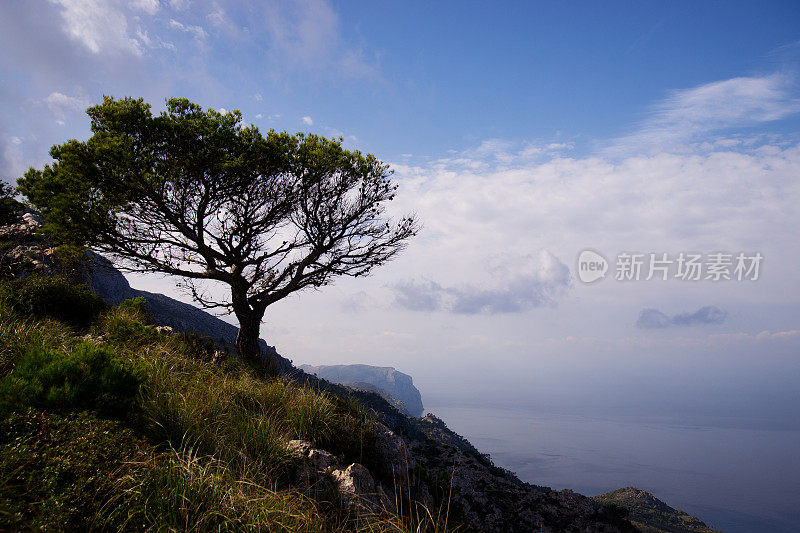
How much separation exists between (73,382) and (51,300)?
31.1 ft

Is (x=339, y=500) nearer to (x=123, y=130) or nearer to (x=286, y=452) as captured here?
(x=286, y=452)

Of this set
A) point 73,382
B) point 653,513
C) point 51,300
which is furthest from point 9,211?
point 653,513

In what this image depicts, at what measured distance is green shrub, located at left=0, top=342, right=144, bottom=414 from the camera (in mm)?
4504

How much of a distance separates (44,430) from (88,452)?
0.63 metres

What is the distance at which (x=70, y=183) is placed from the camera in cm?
1170

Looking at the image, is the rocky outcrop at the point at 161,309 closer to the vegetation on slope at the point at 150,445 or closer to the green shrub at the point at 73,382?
the vegetation on slope at the point at 150,445

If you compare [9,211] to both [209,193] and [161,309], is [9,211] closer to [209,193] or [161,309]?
[209,193]

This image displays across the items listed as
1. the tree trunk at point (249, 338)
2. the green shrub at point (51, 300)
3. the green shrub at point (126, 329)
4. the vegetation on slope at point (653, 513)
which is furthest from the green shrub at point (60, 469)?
the vegetation on slope at point (653, 513)

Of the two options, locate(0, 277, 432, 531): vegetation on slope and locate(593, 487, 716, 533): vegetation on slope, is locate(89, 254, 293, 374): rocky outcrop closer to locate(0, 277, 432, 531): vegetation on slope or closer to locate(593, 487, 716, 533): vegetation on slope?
locate(0, 277, 432, 531): vegetation on slope

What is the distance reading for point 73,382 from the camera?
4910 millimetres

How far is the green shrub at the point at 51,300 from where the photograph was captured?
1098 cm

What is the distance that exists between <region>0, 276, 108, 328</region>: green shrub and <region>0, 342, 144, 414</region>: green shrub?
310 inches

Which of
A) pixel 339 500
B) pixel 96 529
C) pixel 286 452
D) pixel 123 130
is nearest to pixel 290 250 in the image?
pixel 123 130

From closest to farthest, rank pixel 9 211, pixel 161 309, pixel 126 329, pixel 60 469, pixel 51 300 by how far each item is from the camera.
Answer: pixel 60 469
pixel 126 329
pixel 51 300
pixel 9 211
pixel 161 309
